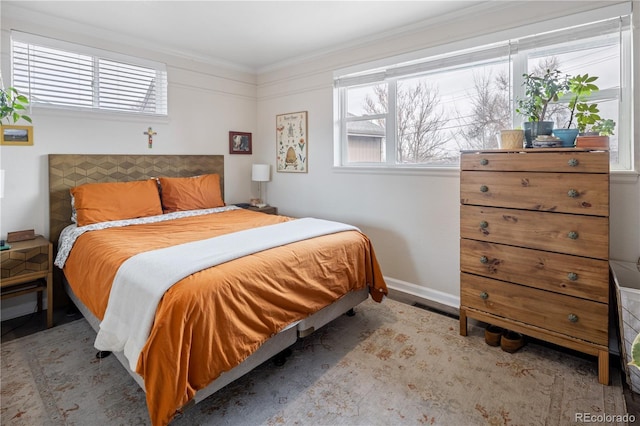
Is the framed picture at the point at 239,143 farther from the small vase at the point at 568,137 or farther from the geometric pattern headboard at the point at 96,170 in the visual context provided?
the small vase at the point at 568,137

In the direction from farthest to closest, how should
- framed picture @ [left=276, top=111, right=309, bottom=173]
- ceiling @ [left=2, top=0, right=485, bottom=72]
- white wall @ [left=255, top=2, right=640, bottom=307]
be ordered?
framed picture @ [left=276, top=111, right=309, bottom=173] < ceiling @ [left=2, top=0, right=485, bottom=72] < white wall @ [left=255, top=2, right=640, bottom=307]

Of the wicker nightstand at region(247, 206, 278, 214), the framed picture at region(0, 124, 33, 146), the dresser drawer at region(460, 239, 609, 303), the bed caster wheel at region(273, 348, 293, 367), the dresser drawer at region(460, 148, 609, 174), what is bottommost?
the bed caster wheel at region(273, 348, 293, 367)

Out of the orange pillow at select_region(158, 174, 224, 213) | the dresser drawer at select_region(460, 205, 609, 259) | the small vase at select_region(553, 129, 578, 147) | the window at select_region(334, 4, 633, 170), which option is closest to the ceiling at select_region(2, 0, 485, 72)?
the window at select_region(334, 4, 633, 170)

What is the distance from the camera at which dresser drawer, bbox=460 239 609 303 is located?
199 centimetres

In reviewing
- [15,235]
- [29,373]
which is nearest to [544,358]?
[29,373]

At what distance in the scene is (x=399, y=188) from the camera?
3357 millimetres

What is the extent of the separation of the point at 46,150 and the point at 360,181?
2.86 meters

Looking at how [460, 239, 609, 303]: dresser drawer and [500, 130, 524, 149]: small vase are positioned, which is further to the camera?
[500, 130, 524, 149]: small vase

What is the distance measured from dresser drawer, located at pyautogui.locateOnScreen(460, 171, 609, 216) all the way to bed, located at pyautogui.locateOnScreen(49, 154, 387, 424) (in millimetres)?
907

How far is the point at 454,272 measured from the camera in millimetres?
3076

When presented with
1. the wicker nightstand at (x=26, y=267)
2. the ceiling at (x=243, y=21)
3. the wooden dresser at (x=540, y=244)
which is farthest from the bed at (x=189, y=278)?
the ceiling at (x=243, y=21)

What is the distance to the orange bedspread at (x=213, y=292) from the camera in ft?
5.05

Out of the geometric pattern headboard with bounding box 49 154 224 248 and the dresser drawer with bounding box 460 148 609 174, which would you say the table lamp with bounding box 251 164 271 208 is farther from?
the dresser drawer with bounding box 460 148 609 174

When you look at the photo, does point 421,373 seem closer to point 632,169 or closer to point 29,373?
point 632,169
